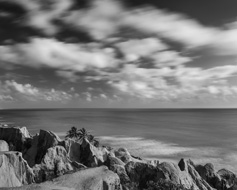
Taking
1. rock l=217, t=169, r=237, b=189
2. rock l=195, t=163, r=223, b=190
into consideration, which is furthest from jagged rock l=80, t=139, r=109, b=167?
rock l=217, t=169, r=237, b=189

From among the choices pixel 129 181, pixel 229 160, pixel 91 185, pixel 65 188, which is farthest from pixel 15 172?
pixel 229 160

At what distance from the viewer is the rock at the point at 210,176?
46475mm

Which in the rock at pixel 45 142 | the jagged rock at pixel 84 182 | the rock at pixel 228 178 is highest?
the rock at pixel 45 142

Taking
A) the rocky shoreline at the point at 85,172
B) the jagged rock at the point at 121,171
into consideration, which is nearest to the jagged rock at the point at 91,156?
the rocky shoreline at the point at 85,172

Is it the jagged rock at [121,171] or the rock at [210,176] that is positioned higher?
the jagged rock at [121,171]

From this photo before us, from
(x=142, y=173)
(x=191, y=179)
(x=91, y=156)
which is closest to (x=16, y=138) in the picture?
(x=91, y=156)

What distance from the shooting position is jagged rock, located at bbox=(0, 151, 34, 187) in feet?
111

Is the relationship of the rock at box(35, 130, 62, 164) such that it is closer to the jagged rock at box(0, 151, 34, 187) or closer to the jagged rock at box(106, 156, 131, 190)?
the jagged rock at box(106, 156, 131, 190)

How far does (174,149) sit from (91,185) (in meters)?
85.1

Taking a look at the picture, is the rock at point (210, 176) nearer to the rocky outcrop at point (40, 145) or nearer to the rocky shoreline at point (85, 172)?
the rocky shoreline at point (85, 172)

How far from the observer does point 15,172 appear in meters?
36.3

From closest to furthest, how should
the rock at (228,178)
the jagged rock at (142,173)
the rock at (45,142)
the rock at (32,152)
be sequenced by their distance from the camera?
the jagged rock at (142,173)
the rock at (228,178)
the rock at (32,152)
the rock at (45,142)

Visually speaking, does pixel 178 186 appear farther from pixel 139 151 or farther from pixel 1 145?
pixel 139 151

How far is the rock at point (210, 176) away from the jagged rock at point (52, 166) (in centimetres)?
2804
